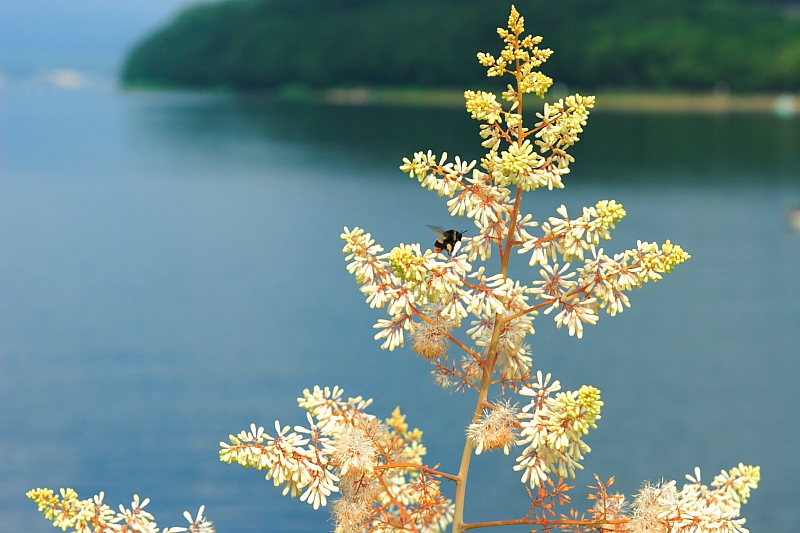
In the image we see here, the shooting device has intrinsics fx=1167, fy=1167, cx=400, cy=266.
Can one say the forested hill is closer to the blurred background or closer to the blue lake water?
the blurred background

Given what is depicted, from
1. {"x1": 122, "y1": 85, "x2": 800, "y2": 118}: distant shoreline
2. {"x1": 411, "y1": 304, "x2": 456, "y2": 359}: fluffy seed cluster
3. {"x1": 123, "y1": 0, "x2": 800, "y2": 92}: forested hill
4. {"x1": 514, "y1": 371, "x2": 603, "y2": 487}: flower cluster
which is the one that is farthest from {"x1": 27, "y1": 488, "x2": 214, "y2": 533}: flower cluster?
{"x1": 123, "y1": 0, "x2": 800, "y2": 92}: forested hill

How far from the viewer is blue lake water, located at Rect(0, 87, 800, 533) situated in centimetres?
2364

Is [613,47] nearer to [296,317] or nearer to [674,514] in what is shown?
[296,317]

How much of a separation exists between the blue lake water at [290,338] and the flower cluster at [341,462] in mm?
15854

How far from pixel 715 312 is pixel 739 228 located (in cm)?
1761

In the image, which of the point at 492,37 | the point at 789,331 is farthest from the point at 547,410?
the point at 492,37

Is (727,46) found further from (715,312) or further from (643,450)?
(643,450)

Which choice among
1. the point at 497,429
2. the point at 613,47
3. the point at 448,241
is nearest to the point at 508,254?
the point at 448,241

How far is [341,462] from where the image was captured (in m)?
4.85

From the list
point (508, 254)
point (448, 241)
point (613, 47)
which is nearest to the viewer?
point (508, 254)

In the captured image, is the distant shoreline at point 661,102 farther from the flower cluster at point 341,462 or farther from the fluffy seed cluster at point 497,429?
the fluffy seed cluster at point 497,429

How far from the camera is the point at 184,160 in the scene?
87312 mm

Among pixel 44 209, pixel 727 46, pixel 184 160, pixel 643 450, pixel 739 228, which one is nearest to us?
pixel 643 450

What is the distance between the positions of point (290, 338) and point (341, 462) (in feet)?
93.8
